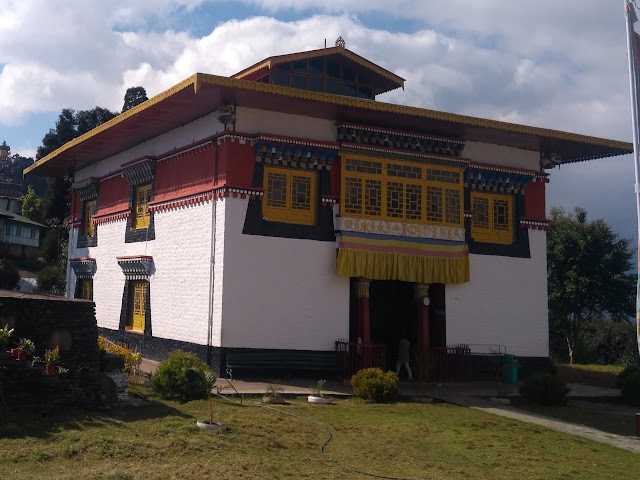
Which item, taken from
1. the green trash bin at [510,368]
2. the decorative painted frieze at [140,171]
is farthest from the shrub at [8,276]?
the green trash bin at [510,368]

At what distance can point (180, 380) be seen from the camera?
470 inches

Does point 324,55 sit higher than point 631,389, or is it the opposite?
Answer: point 324,55

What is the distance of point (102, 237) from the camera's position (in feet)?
75.1

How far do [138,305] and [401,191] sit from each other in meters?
8.61

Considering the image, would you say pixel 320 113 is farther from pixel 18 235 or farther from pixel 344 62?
pixel 18 235

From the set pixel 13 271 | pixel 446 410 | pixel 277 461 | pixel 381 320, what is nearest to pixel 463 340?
pixel 381 320

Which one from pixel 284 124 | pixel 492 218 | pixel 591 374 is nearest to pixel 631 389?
pixel 591 374

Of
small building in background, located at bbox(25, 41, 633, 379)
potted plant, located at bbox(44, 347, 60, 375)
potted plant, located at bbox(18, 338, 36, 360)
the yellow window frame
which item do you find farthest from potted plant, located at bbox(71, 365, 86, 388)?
the yellow window frame

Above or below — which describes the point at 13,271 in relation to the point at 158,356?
above

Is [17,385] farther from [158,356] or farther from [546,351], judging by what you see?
[546,351]

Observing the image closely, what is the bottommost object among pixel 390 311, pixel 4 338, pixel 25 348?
pixel 25 348

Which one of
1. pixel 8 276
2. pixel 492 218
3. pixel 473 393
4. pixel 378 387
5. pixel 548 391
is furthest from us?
pixel 8 276

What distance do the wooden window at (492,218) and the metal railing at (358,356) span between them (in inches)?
187

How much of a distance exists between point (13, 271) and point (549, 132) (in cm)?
2950
